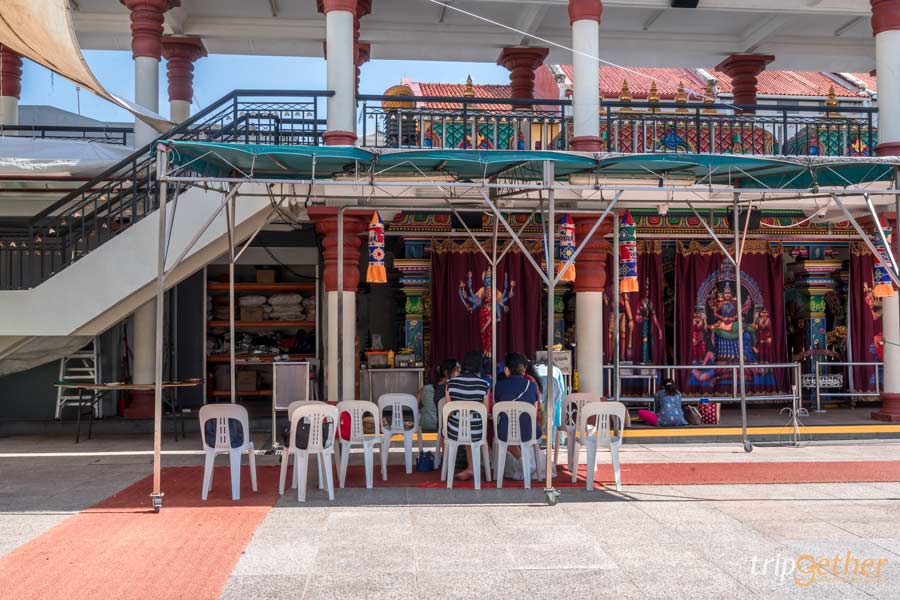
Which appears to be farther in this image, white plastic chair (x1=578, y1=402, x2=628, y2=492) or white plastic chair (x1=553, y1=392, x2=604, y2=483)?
white plastic chair (x1=553, y1=392, x2=604, y2=483)

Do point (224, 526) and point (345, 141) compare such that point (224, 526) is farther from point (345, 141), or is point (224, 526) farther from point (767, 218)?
point (767, 218)

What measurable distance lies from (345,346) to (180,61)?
7232 millimetres

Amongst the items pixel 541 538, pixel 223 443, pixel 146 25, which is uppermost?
pixel 146 25

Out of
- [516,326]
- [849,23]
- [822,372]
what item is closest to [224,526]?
[516,326]

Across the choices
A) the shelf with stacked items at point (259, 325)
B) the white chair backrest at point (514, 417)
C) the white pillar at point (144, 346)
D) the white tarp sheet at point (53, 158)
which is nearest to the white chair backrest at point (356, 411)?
the white chair backrest at point (514, 417)

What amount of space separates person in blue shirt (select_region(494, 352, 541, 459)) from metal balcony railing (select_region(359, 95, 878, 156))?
4.29m

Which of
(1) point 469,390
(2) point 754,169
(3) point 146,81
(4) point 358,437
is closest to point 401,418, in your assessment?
(4) point 358,437

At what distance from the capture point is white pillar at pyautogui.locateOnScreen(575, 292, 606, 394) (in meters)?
12.7

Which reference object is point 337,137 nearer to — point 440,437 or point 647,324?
point 440,437

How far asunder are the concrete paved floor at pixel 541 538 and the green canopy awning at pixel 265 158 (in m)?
3.18

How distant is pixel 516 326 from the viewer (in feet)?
47.4

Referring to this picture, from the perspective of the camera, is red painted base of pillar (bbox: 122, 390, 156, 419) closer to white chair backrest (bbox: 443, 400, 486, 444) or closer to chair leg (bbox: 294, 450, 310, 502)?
chair leg (bbox: 294, 450, 310, 502)

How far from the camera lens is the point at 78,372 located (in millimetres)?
13742

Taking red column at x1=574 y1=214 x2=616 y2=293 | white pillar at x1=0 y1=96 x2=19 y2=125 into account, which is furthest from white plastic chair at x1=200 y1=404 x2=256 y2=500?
white pillar at x1=0 y1=96 x2=19 y2=125
